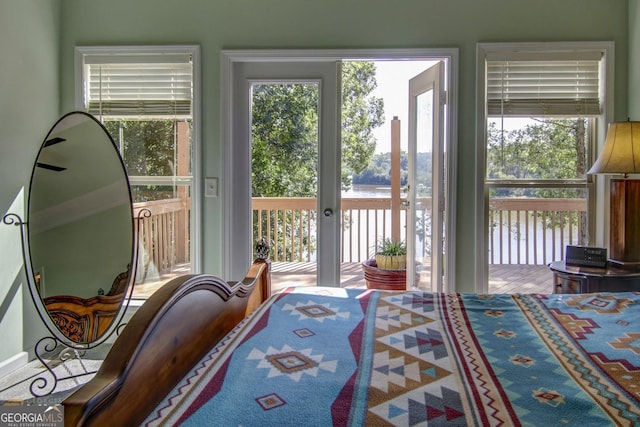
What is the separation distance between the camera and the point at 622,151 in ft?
8.13

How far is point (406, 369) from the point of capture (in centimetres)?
122

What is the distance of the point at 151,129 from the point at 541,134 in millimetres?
2578

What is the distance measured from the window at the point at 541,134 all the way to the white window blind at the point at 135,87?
198 centimetres

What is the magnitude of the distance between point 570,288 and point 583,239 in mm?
751

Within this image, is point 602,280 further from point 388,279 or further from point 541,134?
point 388,279

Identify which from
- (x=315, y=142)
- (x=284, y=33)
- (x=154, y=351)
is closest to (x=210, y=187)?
(x=315, y=142)

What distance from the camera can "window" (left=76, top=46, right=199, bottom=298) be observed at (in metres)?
3.11

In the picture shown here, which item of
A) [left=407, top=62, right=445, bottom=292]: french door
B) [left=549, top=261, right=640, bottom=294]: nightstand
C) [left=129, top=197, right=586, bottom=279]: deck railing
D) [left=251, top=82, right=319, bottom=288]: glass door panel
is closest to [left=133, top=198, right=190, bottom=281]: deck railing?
[left=129, top=197, right=586, bottom=279]: deck railing

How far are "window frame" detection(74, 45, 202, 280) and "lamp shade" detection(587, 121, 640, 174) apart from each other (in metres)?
2.40

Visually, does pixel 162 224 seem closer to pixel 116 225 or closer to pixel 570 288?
pixel 116 225

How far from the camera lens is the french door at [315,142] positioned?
315 centimetres

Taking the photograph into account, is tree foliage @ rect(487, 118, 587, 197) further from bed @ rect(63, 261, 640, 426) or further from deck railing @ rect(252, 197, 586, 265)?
bed @ rect(63, 261, 640, 426)

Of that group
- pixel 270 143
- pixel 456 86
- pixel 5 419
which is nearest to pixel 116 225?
pixel 270 143

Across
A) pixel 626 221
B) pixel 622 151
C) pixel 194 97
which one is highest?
pixel 194 97
